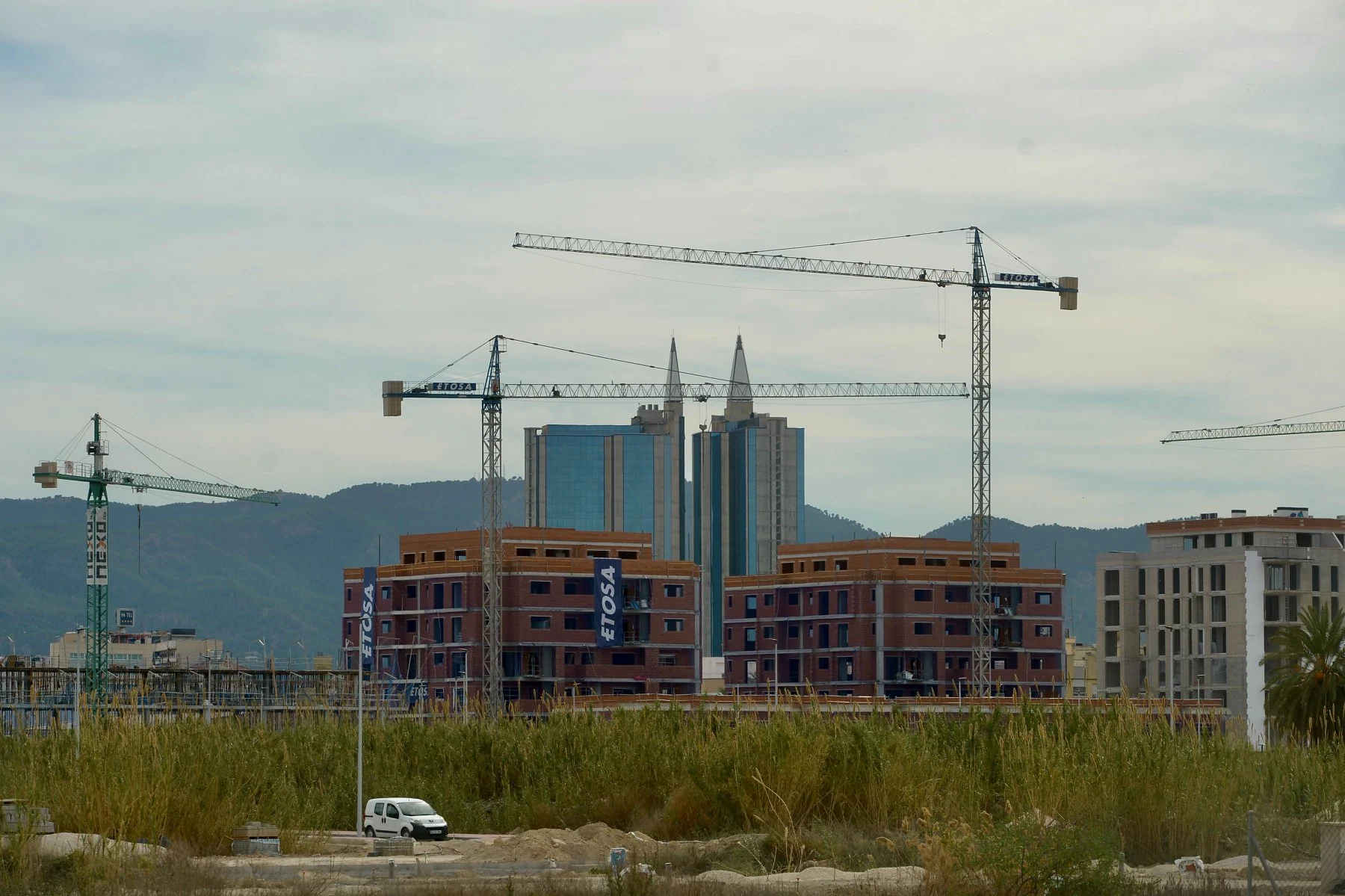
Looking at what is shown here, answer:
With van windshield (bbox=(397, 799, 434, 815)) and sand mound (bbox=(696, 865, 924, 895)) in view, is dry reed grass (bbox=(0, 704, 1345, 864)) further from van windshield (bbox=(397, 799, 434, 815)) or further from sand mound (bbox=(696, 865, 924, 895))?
van windshield (bbox=(397, 799, 434, 815))

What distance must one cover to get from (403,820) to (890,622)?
111051mm

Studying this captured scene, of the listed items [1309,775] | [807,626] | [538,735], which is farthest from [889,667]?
[1309,775]

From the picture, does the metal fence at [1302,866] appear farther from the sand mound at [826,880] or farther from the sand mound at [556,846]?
the sand mound at [556,846]

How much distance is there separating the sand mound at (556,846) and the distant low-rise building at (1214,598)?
107124mm

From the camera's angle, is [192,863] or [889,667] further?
[889,667]

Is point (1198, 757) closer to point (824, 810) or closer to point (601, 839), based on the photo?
point (824, 810)

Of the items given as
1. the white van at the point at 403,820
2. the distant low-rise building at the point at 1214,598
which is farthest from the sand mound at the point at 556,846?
the distant low-rise building at the point at 1214,598

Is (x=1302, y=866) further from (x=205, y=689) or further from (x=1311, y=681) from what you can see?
(x=205, y=689)

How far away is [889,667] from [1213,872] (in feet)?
401

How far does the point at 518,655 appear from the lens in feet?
483

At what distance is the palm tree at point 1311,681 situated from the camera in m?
68.3

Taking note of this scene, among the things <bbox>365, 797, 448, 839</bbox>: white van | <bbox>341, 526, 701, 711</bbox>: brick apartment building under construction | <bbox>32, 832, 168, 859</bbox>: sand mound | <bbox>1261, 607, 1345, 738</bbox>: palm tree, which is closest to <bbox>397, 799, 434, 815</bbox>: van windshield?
<bbox>365, 797, 448, 839</bbox>: white van

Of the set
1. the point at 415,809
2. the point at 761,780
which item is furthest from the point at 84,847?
the point at 415,809

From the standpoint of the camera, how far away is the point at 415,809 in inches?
1721
